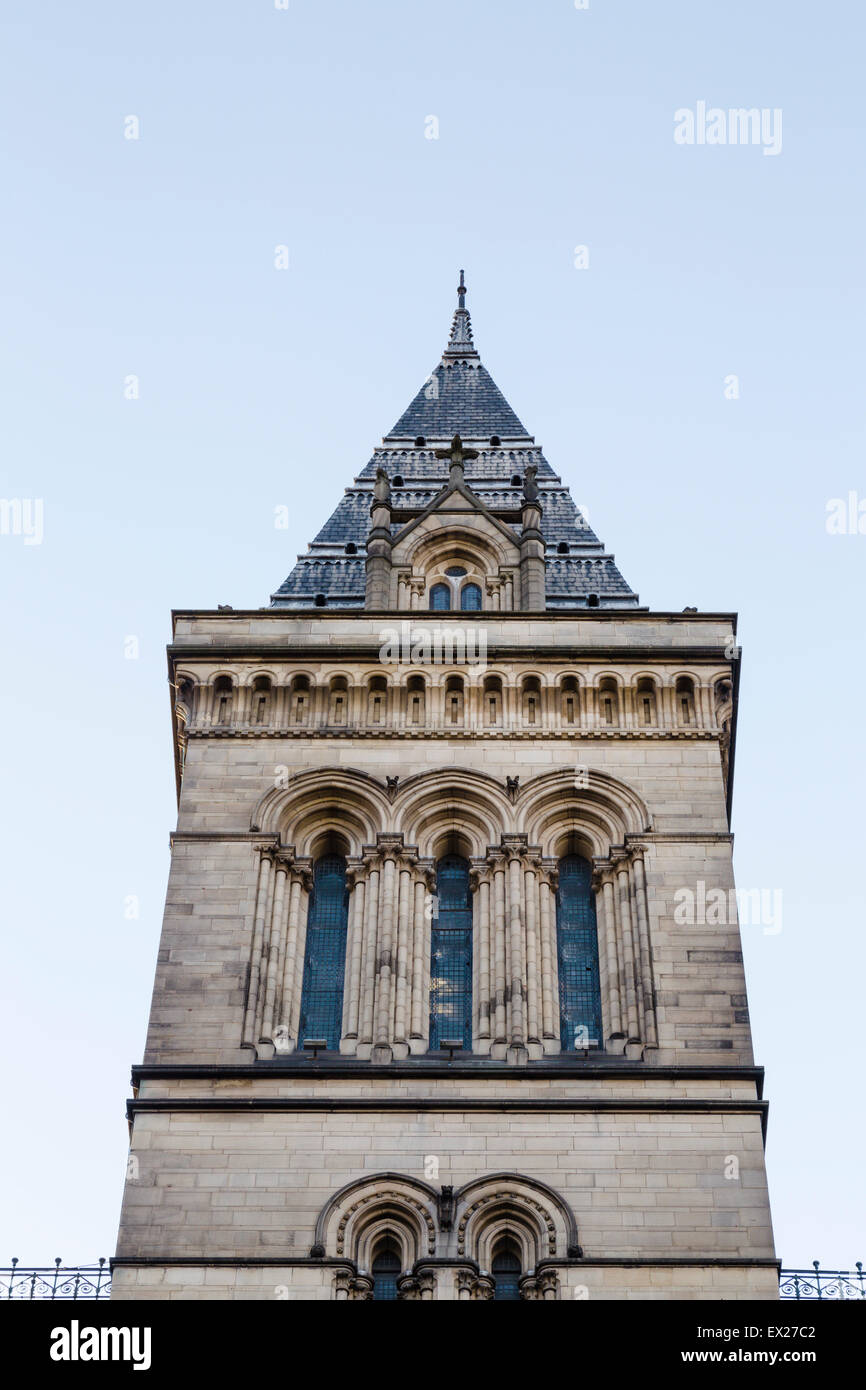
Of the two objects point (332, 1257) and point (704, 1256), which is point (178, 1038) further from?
point (704, 1256)

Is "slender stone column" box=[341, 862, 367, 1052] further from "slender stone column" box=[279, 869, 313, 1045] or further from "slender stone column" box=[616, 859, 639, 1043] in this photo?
"slender stone column" box=[616, 859, 639, 1043]

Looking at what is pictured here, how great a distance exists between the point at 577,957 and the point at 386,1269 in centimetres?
567

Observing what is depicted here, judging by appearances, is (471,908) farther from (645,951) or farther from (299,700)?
(299,700)

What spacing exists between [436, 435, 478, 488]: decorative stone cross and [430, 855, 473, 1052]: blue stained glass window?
9.45 meters

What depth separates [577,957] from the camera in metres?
32.0

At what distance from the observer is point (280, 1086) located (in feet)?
96.2

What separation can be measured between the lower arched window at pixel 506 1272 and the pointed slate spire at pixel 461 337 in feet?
84.4

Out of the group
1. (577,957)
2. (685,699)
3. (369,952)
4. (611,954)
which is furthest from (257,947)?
(685,699)

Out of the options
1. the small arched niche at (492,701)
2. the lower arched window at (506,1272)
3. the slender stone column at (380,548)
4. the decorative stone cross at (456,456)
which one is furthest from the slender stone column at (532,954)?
the decorative stone cross at (456,456)

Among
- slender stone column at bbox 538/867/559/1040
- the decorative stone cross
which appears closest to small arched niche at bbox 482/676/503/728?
slender stone column at bbox 538/867/559/1040

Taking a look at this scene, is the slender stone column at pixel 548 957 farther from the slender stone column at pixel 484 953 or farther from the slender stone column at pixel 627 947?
the slender stone column at pixel 627 947

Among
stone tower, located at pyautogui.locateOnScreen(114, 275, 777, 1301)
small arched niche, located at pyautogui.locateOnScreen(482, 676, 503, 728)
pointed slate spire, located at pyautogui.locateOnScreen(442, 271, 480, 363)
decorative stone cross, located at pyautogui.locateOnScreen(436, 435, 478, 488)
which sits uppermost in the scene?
pointed slate spire, located at pyautogui.locateOnScreen(442, 271, 480, 363)

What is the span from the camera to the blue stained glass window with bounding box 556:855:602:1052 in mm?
30938
